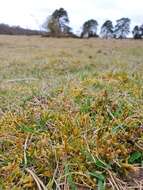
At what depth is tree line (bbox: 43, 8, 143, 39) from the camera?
57.5 m

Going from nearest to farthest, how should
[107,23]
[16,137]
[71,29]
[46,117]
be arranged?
[16,137]
[46,117]
[71,29]
[107,23]

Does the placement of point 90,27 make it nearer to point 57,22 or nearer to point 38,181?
point 57,22

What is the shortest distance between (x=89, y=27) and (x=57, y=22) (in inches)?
254

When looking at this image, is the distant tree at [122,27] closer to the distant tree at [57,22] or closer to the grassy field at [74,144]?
the distant tree at [57,22]

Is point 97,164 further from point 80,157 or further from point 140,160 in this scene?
point 140,160

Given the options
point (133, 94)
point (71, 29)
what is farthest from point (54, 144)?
point (71, 29)

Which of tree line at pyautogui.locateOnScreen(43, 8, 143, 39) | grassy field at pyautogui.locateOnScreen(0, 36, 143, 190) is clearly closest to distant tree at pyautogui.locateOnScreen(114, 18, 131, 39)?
tree line at pyautogui.locateOnScreen(43, 8, 143, 39)

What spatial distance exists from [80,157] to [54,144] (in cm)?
26

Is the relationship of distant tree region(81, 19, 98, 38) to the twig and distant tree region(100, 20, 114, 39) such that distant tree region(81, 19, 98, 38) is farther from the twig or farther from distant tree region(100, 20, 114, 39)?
the twig

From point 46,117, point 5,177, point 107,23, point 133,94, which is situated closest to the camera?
point 5,177

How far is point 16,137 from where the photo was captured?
109 inches

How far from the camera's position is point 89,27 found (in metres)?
64.8

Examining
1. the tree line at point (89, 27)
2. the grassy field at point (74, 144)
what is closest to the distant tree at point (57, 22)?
the tree line at point (89, 27)

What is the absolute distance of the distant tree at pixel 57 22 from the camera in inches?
2265
